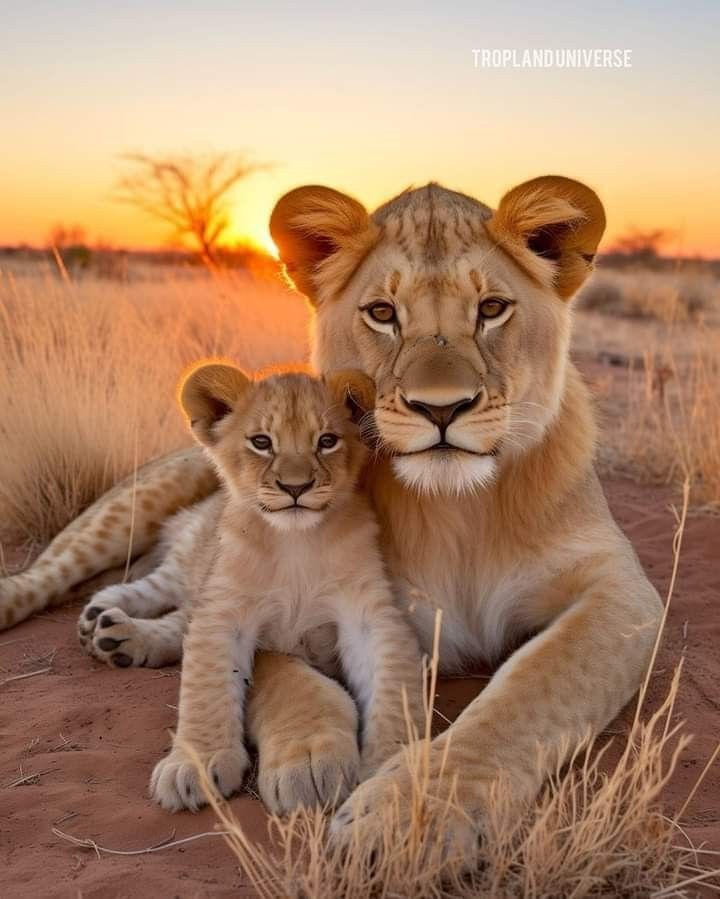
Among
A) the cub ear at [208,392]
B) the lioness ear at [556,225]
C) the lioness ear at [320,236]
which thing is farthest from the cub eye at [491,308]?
the cub ear at [208,392]

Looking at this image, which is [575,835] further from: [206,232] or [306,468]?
[206,232]

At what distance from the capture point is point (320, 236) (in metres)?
3.47

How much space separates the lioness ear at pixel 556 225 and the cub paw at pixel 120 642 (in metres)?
1.88

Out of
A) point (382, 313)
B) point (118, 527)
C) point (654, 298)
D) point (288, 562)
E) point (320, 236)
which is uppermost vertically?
point (320, 236)

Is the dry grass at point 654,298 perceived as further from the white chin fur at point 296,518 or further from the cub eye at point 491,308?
the white chin fur at point 296,518

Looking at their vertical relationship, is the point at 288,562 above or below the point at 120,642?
above

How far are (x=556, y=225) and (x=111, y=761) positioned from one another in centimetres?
202

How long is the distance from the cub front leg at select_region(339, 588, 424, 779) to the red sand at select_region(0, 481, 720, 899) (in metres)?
0.34

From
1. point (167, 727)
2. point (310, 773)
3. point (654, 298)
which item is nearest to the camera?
point (310, 773)

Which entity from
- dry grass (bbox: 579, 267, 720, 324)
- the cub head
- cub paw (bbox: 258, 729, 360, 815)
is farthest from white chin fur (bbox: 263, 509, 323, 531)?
dry grass (bbox: 579, 267, 720, 324)

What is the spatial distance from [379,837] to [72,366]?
5162 millimetres

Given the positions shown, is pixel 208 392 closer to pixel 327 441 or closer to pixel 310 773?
pixel 327 441

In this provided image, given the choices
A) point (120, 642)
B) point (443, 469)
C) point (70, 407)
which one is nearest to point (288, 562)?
point (443, 469)

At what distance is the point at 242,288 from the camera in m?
13.3
